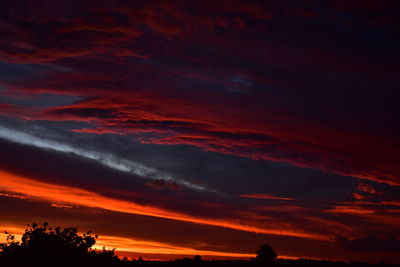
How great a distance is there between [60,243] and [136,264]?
9.05 metres

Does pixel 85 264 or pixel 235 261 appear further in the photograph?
pixel 85 264

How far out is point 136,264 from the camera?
109 feet

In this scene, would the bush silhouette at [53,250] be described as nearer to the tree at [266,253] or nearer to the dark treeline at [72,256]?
the dark treeline at [72,256]

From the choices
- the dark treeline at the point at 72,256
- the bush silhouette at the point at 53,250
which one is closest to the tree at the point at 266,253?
the dark treeline at the point at 72,256

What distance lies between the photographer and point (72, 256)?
37.2 meters

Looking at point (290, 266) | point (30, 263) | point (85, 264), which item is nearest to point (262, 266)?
point (290, 266)

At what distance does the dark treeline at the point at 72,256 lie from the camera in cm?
3227

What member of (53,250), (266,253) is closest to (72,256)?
(53,250)

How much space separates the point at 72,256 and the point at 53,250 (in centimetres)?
196

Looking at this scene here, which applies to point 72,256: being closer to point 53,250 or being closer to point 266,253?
point 53,250

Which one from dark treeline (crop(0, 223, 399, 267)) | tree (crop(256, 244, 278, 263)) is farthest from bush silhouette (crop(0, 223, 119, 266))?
tree (crop(256, 244, 278, 263))

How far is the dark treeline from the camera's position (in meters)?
32.3

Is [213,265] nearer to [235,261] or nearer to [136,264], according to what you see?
[235,261]

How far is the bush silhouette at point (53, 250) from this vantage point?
3475 cm
